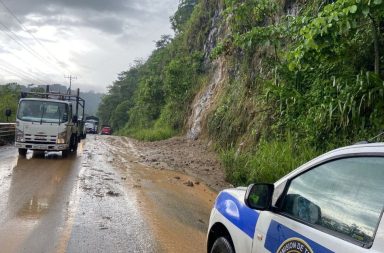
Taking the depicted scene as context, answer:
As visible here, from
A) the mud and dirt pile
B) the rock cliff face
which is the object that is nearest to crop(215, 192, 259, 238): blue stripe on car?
the mud and dirt pile

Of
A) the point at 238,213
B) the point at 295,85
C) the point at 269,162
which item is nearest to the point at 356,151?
the point at 238,213

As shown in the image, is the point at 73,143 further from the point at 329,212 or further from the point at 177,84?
the point at 329,212

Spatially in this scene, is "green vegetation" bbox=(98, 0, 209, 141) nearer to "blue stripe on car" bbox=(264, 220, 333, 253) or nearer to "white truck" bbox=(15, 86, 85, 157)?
"white truck" bbox=(15, 86, 85, 157)

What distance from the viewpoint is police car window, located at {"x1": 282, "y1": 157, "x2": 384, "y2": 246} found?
2.27 m

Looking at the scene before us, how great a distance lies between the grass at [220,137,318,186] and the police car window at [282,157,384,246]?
6313mm

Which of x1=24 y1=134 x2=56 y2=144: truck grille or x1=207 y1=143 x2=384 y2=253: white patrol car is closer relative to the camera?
x1=207 y1=143 x2=384 y2=253: white patrol car

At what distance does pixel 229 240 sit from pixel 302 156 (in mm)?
5942

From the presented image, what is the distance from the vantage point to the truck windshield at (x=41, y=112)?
1606 centimetres

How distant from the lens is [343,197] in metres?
2.54

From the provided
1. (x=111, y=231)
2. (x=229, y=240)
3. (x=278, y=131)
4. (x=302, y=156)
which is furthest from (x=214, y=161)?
(x=229, y=240)

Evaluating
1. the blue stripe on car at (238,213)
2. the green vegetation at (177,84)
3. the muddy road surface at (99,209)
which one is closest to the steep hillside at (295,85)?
the muddy road surface at (99,209)

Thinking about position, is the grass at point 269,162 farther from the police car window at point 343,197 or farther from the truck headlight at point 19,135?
the truck headlight at point 19,135

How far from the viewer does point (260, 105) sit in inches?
544

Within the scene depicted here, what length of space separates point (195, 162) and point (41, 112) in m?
6.10
